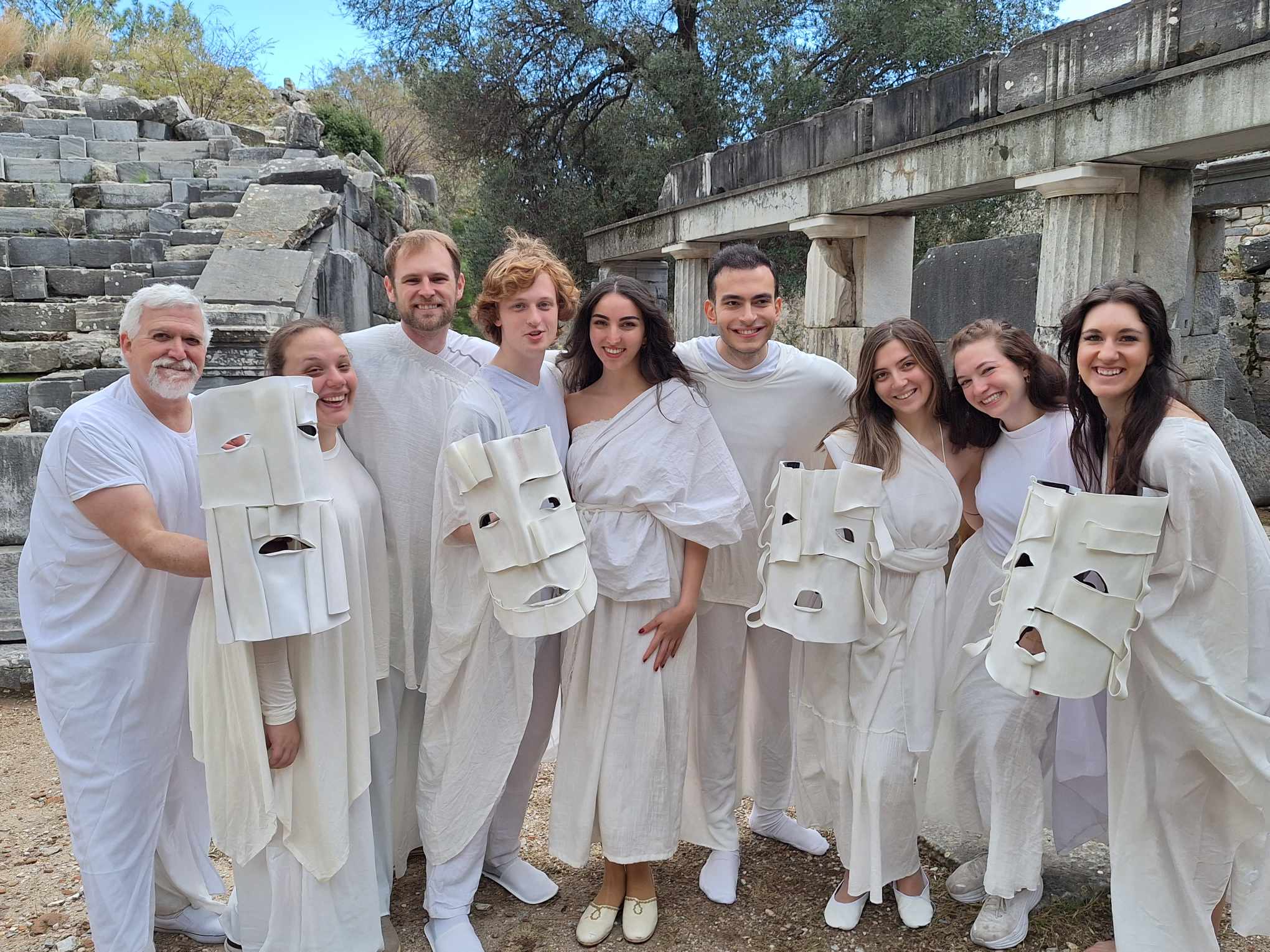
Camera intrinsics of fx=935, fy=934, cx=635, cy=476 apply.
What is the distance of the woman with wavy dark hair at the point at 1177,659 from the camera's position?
227cm

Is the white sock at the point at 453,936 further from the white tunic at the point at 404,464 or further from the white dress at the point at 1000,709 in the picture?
the white dress at the point at 1000,709

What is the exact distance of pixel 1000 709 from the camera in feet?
8.85

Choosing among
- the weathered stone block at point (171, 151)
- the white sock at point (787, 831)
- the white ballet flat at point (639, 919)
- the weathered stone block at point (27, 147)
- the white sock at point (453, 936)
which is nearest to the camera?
the white sock at point (453, 936)

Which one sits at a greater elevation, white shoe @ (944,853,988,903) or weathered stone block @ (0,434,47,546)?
weathered stone block @ (0,434,47,546)

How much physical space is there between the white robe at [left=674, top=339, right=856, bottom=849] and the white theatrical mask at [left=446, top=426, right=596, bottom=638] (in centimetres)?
71

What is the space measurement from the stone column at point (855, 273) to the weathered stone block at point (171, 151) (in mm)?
8467

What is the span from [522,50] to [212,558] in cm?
1475

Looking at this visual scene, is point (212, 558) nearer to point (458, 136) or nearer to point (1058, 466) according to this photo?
point (1058, 466)

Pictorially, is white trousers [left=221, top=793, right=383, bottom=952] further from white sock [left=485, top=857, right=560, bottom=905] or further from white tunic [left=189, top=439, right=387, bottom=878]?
white sock [left=485, top=857, right=560, bottom=905]

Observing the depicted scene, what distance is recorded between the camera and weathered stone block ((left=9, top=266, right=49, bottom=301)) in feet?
24.2

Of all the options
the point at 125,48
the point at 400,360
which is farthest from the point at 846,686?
the point at 125,48

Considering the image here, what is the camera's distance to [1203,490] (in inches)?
88.2

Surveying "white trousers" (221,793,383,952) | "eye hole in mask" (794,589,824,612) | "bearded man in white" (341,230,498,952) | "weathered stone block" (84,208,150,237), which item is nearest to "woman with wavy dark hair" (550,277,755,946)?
"eye hole in mask" (794,589,824,612)

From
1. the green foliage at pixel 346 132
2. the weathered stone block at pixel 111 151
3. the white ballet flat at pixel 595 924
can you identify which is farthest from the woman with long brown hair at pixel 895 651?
the green foliage at pixel 346 132
